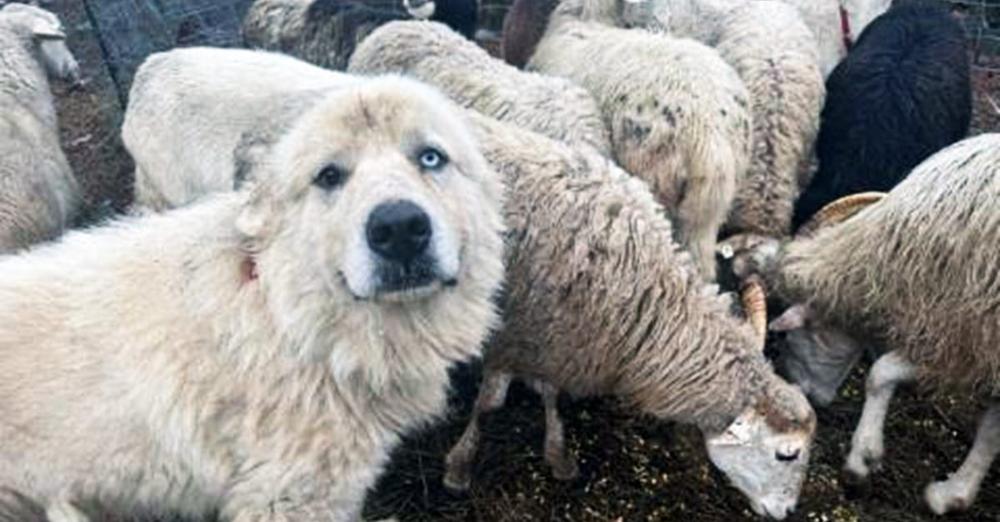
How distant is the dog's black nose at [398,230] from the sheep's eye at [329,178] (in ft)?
0.83

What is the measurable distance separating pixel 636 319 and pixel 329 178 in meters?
1.39

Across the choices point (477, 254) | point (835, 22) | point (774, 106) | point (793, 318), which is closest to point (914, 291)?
point (793, 318)

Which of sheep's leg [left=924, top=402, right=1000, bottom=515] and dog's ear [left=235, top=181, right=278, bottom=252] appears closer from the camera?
dog's ear [left=235, top=181, right=278, bottom=252]

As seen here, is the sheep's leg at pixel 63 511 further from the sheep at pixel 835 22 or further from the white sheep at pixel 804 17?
the sheep at pixel 835 22

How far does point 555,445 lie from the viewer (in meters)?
4.02

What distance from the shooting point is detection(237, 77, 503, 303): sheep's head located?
91.2 inches

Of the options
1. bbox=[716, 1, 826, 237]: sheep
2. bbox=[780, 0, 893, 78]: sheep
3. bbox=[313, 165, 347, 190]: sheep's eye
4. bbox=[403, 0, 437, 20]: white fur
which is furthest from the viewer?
bbox=[780, 0, 893, 78]: sheep

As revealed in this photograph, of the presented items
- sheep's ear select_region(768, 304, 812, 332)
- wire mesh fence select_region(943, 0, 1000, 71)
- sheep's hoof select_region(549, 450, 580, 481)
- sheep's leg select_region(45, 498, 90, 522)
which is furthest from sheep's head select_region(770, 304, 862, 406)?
wire mesh fence select_region(943, 0, 1000, 71)

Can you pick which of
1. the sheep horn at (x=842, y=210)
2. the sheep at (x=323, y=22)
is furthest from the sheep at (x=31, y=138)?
the sheep horn at (x=842, y=210)

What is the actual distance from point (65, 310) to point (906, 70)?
172 inches

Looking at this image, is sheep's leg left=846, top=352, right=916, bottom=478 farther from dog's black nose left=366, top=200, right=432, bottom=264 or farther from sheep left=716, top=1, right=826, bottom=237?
dog's black nose left=366, top=200, right=432, bottom=264

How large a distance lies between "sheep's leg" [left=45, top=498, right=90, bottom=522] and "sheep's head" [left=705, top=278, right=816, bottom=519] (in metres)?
2.18

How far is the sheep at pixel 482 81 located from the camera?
417 centimetres

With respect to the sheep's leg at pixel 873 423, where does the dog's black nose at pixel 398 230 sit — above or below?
above
